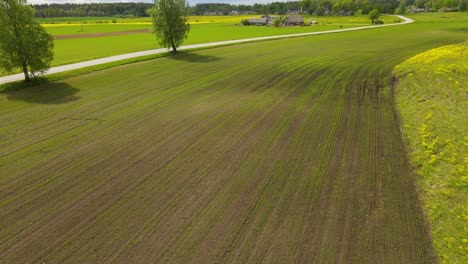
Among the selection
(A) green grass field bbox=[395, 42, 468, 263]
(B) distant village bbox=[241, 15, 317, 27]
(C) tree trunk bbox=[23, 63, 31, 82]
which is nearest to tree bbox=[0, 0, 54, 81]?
(C) tree trunk bbox=[23, 63, 31, 82]

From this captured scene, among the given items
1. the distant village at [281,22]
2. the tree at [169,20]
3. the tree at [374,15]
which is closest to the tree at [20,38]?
the tree at [169,20]

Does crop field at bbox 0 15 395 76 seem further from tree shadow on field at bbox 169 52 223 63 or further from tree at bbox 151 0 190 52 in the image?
tree shadow on field at bbox 169 52 223 63

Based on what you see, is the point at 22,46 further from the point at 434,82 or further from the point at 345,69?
the point at 434,82

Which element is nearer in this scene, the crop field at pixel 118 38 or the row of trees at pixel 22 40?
the row of trees at pixel 22 40

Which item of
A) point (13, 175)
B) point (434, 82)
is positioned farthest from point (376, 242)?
point (434, 82)

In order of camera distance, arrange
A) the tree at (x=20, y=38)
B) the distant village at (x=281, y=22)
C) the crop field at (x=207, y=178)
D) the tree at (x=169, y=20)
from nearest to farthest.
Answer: the crop field at (x=207, y=178)
the tree at (x=20, y=38)
the tree at (x=169, y=20)
the distant village at (x=281, y=22)

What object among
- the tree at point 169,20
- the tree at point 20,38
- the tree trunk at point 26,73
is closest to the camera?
the tree at point 20,38

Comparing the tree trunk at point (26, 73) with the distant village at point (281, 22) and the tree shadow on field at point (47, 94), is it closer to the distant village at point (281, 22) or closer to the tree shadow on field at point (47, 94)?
the tree shadow on field at point (47, 94)
